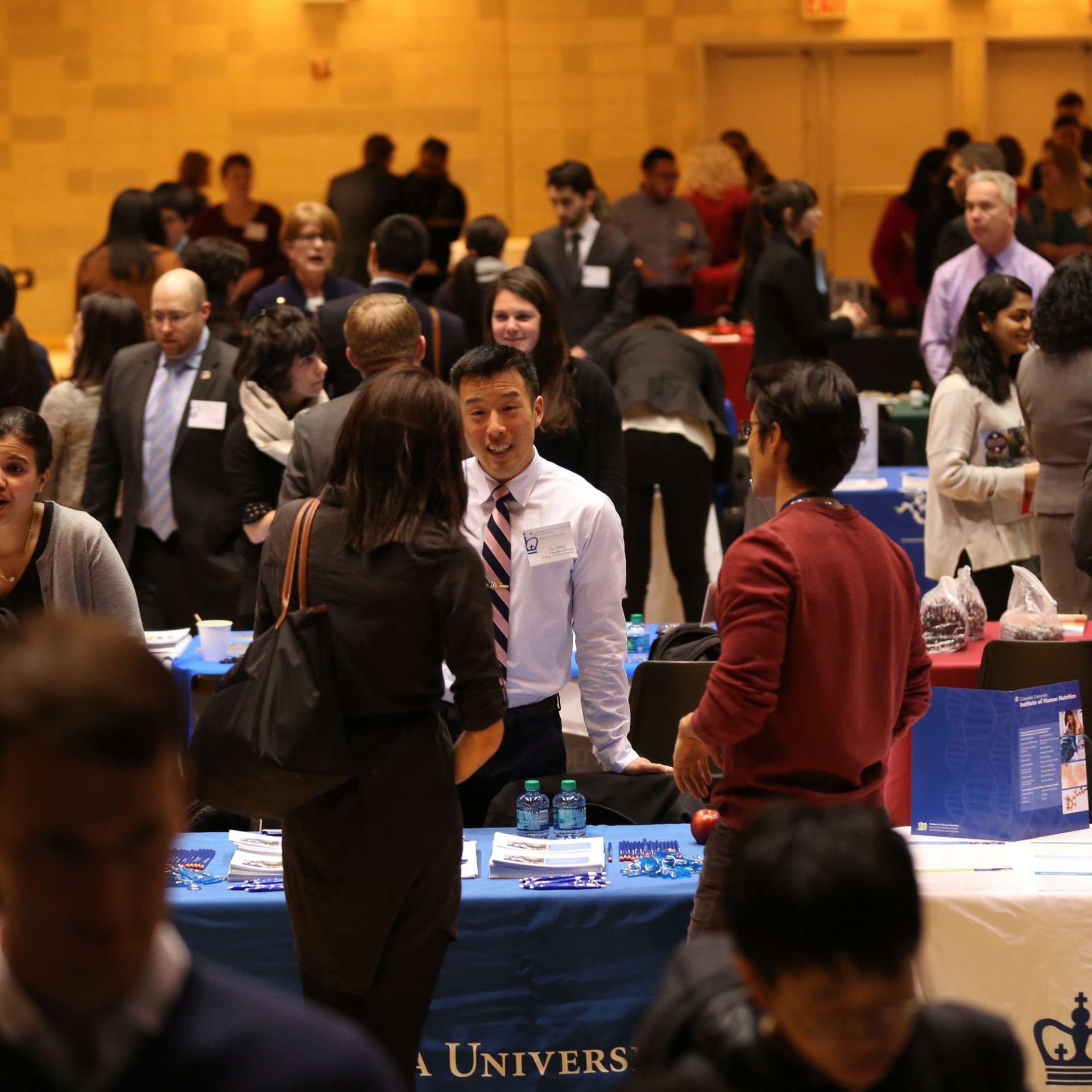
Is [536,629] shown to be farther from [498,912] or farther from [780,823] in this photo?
[780,823]

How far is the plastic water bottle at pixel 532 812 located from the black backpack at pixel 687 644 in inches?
34.2

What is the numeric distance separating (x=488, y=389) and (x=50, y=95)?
1066 centimetres

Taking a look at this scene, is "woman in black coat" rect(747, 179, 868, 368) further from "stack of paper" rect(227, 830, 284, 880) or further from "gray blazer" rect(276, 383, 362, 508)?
"stack of paper" rect(227, 830, 284, 880)

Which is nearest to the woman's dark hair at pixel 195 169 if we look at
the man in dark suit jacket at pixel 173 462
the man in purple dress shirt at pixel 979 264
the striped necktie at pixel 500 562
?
the man in purple dress shirt at pixel 979 264

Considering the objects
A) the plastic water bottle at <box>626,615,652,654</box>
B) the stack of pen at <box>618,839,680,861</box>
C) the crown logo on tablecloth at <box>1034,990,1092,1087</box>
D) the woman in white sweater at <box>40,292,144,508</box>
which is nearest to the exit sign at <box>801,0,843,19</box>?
the woman in white sweater at <box>40,292,144,508</box>

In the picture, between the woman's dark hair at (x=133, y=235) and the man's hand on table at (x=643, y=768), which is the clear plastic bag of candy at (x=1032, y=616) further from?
the woman's dark hair at (x=133, y=235)

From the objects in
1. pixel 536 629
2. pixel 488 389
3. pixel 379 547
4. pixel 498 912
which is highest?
pixel 488 389

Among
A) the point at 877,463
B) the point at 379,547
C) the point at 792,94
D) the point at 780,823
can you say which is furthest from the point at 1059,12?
the point at 780,823

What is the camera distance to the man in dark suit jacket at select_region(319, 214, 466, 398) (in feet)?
17.7

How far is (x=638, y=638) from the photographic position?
14.6ft

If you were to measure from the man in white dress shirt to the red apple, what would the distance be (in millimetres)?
186

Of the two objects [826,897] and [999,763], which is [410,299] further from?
[826,897]

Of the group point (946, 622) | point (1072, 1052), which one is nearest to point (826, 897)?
point (1072, 1052)

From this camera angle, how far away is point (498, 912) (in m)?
2.91
